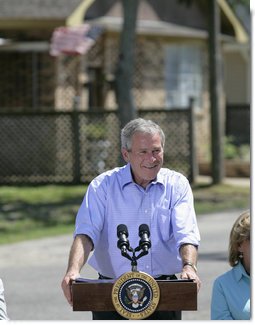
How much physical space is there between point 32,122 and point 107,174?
17.2 metres

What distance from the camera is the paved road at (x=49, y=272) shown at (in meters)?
10.4

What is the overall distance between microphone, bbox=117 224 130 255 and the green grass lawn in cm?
1007

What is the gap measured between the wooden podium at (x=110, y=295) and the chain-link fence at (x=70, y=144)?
1722 cm

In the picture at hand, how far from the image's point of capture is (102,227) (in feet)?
19.5

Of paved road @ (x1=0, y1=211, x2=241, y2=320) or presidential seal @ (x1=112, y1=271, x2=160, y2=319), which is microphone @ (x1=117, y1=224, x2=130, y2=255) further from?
paved road @ (x1=0, y1=211, x2=241, y2=320)

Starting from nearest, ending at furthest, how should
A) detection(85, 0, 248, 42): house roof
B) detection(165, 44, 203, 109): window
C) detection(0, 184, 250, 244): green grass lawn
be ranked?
detection(0, 184, 250, 244): green grass lawn → detection(85, 0, 248, 42): house roof → detection(165, 44, 203, 109): window

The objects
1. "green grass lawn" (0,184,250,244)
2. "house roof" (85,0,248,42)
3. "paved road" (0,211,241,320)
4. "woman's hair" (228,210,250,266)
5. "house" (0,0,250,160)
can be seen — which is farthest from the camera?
"house roof" (85,0,248,42)

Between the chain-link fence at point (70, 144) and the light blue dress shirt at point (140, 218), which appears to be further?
the chain-link fence at point (70, 144)

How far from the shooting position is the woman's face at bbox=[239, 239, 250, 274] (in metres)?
5.58

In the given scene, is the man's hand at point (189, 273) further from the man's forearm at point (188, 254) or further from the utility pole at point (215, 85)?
the utility pole at point (215, 85)

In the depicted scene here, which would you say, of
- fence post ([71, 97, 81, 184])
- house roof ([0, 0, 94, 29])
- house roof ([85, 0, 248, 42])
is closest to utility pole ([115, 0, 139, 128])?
fence post ([71, 97, 81, 184])

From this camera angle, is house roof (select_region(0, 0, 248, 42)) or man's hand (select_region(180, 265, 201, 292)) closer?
man's hand (select_region(180, 265, 201, 292))

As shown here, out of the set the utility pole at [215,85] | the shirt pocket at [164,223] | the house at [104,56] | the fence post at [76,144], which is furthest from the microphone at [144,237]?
the house at [104,56]

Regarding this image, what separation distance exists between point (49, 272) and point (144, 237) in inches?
308
